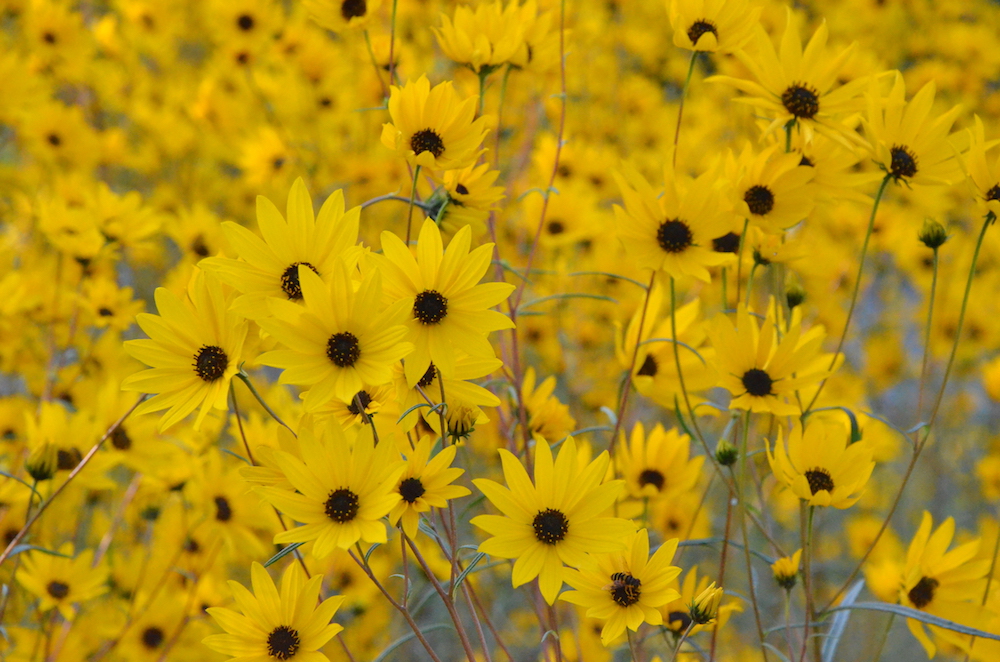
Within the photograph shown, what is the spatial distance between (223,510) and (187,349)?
62 cm

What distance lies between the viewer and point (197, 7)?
305cm

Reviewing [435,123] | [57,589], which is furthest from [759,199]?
[57,589]

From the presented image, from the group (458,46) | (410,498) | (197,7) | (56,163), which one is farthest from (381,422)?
(197,7)

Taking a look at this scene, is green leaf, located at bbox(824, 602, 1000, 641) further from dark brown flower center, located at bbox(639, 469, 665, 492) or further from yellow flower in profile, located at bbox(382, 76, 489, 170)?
yellow flower in profile, located at bbox(382, 76, 489, 170)

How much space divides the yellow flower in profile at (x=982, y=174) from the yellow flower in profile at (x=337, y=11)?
2.49ft

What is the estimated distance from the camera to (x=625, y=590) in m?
0.71

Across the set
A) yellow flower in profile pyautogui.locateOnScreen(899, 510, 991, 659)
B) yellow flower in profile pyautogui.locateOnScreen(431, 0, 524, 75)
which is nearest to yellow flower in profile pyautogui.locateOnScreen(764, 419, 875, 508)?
yellow flower in profile pyautogui.locateOnScreen(899, 510, 991, 659)

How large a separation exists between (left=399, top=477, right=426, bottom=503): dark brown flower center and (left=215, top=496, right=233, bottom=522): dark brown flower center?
0.64 metres

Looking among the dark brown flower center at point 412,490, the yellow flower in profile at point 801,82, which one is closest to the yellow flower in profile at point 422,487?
the dark brown flower center at point 412,490

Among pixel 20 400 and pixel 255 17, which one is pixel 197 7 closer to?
pixel 255 17

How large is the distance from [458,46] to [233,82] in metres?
1.98

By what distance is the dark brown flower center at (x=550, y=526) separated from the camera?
688 millimetres

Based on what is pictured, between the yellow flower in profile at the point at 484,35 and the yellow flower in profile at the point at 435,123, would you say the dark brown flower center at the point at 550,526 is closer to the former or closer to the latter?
the yellow flower in profile at the point at 435,123

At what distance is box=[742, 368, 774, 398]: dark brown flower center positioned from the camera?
860 millimetres
